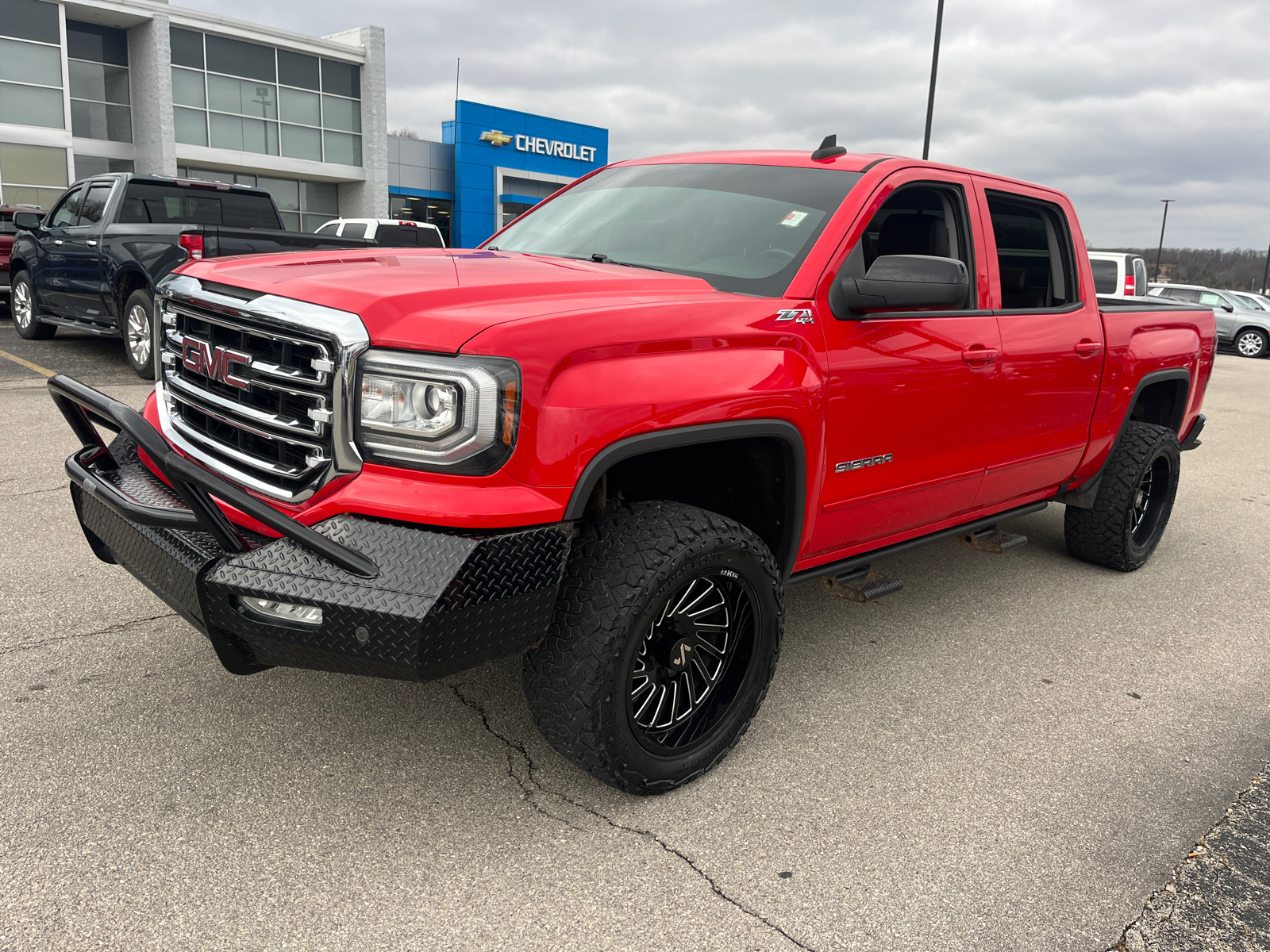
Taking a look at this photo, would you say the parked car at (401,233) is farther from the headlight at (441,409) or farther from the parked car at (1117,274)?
the headlight at (441,409)

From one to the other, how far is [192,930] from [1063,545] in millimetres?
5010

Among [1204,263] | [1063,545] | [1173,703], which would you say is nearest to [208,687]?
[1173,703]

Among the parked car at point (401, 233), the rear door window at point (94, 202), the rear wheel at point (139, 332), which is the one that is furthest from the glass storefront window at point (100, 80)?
the rear wheel at point (139, 332)

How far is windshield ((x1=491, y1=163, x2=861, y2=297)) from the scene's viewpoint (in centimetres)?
320

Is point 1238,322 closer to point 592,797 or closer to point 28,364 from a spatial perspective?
point 28,364

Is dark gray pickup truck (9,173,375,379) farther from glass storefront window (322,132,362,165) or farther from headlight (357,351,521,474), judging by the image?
glass storefront window (322,132,362,165)

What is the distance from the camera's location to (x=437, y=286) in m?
2.48

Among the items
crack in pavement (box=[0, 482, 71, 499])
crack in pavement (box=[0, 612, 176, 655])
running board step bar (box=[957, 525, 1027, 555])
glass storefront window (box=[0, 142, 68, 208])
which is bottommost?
crack in pavement (box=[0, 612, 176, 655])

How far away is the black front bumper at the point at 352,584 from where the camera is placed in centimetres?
213

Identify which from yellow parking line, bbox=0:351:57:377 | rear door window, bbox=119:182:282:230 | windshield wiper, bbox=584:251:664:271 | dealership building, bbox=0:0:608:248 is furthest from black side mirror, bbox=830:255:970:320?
dealership building, bbox=0:0:608:248

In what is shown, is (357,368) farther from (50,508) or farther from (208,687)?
(50,508)

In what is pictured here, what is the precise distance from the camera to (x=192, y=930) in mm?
2111

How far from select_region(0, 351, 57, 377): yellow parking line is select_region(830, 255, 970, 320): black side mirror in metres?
8.79

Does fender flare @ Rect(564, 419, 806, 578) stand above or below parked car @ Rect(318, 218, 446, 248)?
below
